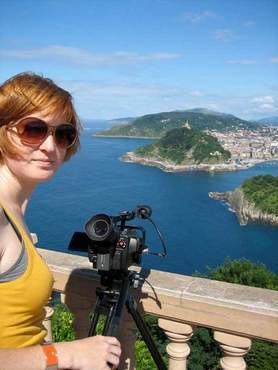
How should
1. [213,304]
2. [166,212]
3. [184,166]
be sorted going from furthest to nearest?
[184,166] < [166,212] < [213,304]

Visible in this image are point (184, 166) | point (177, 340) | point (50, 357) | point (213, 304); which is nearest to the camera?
point (50, 357)

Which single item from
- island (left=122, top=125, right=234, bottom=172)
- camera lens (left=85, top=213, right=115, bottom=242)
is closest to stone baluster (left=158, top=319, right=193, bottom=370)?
camera lens (left=85, top=213, right=115, bottom=242)

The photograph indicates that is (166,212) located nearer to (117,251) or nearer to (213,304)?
(213,304)

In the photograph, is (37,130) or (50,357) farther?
(37,130)

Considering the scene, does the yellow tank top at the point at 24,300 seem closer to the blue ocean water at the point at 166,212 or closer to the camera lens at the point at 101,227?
the camera lens at the point at 101,227

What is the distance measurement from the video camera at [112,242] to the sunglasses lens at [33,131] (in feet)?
1.01

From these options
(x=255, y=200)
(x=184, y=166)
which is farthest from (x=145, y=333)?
(x=184, y=166)

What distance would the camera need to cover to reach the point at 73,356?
1080 mm

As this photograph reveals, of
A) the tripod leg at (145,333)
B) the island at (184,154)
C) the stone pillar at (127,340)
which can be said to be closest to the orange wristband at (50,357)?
the tripod leg at (145,333)

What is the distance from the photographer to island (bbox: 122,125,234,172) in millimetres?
96062

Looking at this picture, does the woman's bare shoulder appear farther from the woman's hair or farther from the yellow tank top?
the woman's hair

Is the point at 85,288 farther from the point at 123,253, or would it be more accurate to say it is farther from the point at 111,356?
the point at 111,356

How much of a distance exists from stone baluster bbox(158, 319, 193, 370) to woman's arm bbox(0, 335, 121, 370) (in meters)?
0.78

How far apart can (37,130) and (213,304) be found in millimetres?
1037
